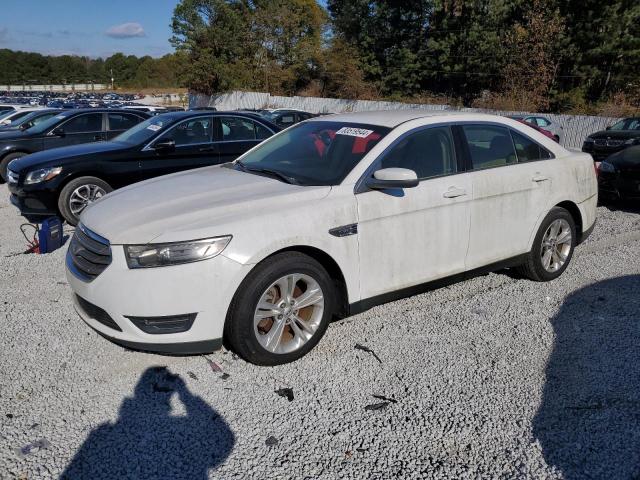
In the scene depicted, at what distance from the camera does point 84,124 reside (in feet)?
33.2

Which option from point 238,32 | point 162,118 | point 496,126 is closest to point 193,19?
point 238,32

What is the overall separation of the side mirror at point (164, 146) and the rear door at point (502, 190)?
14.7 ft

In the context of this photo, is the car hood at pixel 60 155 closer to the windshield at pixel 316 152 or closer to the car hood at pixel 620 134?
the windshield at pixel 316 152

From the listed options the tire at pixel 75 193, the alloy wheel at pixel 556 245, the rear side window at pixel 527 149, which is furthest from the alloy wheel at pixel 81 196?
the alloy wheel at pixel 556 245

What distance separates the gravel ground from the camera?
2.55 metres

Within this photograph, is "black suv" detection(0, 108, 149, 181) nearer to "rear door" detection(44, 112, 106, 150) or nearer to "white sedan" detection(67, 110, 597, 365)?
"rear door" detection(44, 112, 106, 150)

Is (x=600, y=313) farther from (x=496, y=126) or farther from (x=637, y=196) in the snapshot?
(x=637, y=196)

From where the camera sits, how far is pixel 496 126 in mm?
→ 4520

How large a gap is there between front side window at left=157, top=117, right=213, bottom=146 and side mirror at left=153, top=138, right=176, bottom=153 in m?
0.18

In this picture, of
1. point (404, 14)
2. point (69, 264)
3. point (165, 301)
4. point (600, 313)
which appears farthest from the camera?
point (404, 14)

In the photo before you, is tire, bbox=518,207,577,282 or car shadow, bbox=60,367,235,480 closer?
car shadow, bbox=60,367,235,480

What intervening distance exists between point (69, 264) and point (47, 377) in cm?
76

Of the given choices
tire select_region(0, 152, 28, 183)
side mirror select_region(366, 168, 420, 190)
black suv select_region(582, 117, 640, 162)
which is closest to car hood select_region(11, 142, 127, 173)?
tire select_region(0, 152, 28, 183)

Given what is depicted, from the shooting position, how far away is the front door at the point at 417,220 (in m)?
3.59
